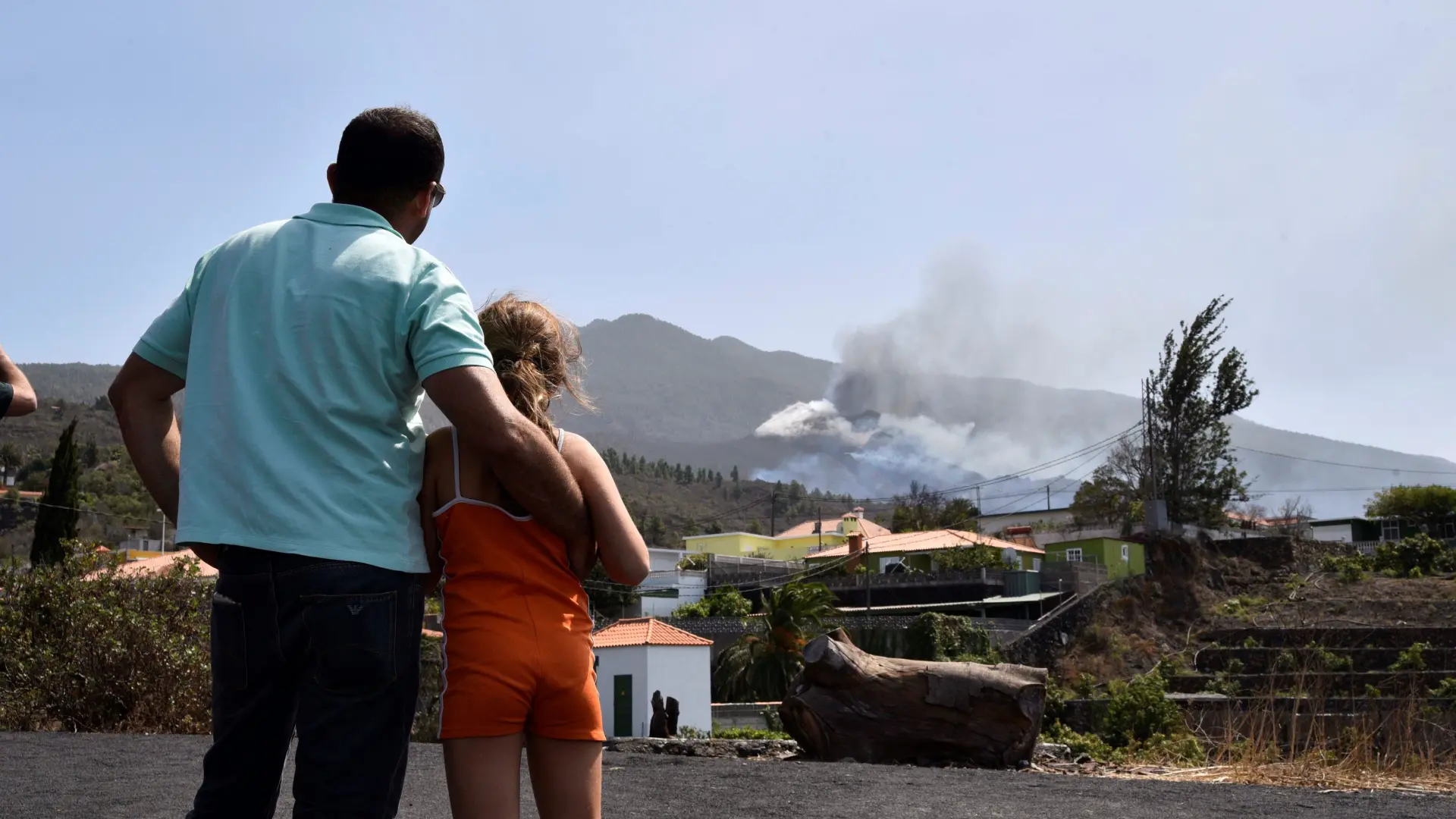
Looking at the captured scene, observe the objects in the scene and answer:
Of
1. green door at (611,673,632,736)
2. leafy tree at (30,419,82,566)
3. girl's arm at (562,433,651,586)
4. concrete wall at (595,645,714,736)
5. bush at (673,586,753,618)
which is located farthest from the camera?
bush at (673,586,753,618)

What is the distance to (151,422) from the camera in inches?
79.3

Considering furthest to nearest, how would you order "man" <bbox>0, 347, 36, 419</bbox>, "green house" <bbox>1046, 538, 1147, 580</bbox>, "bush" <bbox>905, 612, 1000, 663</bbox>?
1. "green house" <bbox>1046, 538, 1147, 580</bbox>
2. "bush" <bbox>905, 612, 1000, 663</bbox>
3. "man" <bbox>0, 347, 36, 419</bbox>

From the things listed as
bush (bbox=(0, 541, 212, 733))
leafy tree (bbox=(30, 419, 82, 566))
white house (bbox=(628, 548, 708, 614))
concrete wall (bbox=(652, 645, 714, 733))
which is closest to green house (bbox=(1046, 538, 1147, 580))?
concrete wall (bbox=(652, 645, 714, 733))

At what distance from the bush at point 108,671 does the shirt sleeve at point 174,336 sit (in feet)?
23.5

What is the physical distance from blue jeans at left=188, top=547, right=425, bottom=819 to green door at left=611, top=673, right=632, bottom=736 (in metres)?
28.8

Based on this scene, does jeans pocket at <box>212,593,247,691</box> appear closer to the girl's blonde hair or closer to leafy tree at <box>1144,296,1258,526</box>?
the girl's blonde hair

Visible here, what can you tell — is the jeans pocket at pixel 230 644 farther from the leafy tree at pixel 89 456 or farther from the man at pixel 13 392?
the leafy tree at pixel 89 456

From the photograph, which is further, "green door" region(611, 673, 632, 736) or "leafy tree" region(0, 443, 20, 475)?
"leafy tree" region(0, 443, 20, 475)

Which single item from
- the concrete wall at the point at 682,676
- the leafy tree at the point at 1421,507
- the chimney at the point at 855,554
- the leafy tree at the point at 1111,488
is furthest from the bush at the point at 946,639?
the leafy tree at the point at 1111,488

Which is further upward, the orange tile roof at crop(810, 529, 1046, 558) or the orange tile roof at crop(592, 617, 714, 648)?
the orange tile roof at crop(810, 529, 1046, 558)

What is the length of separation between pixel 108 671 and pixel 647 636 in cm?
2213

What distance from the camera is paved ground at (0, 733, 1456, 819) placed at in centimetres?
454

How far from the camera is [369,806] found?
5.65ft

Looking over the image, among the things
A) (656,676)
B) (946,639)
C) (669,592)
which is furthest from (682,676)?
(669,592)
